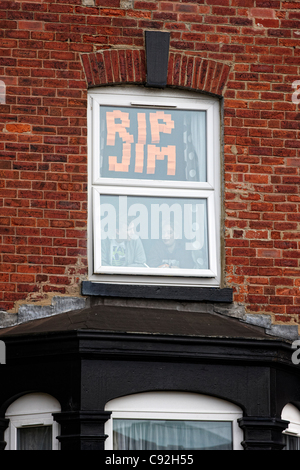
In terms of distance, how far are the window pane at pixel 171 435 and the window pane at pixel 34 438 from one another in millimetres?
577

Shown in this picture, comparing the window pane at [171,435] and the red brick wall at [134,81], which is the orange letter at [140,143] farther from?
the window pane at [171,435]

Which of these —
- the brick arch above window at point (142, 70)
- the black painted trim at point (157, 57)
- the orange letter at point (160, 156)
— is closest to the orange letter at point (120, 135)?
the orange letter at point (160, 156)

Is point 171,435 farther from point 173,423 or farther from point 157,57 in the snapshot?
point 157,57

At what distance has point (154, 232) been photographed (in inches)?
253

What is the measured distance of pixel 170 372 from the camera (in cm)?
554

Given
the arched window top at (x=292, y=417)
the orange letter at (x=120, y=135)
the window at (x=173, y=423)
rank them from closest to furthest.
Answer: the window at (x=173, y=423) < the arched window top at (x=292, y=417) < the orange letter at (x=120, y=135)

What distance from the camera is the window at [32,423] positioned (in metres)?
5.54

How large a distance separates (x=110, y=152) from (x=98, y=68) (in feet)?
2.70

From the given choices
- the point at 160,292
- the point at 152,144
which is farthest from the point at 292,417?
the point at 152,144

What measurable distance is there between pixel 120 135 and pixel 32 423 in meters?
2.79

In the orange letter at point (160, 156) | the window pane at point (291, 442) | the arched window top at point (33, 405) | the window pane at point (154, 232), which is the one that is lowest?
the window pane at point (291, 442)

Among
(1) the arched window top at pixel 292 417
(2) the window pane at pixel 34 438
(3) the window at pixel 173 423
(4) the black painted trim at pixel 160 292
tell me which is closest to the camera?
(3) the window at pixel 173 423

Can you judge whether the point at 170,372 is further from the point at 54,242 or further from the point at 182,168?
the point at 182,168

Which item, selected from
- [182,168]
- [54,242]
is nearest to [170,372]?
[54,242]
